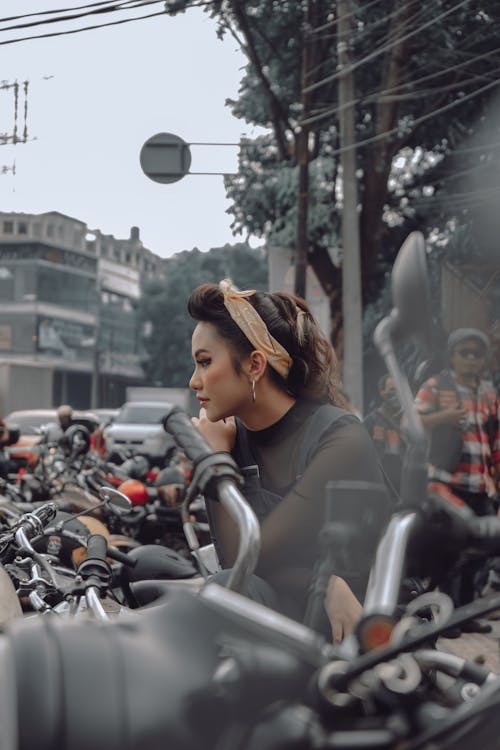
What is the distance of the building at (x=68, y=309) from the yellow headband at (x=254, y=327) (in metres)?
57.9

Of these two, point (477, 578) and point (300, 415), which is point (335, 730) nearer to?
point (300, 415)

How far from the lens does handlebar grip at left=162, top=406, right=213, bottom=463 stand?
5.76 feet

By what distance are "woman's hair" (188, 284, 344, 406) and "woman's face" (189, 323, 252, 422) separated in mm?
133

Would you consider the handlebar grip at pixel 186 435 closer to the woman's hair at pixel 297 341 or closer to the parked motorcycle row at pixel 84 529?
the parked motorcycle row at pixel 84 529

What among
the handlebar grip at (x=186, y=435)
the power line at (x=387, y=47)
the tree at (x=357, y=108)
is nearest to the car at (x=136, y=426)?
the tree at (x=357, y=108)

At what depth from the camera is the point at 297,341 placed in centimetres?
296

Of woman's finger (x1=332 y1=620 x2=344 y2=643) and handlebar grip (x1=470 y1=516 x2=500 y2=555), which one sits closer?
handlebar grip (x1=470 y1=516 x2=500 y2=555)

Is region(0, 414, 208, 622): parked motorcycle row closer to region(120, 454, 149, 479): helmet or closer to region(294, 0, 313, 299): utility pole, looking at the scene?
region(120, 454, 149, 479): helmet

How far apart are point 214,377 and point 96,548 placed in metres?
0.86

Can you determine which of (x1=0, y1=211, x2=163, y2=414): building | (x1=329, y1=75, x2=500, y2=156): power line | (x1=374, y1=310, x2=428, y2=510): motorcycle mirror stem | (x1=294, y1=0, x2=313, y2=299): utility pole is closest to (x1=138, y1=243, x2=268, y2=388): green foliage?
(x1=0, y1=211, x2=163, y2=414): building

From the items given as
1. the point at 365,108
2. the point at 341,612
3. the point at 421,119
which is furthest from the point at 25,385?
the point at 341,612

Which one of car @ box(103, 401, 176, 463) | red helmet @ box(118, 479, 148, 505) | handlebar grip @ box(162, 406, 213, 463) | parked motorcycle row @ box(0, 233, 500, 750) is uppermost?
handlebar grip @ box(162, 406, 213, 463)

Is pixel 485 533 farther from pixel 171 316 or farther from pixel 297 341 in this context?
pixel 171 316

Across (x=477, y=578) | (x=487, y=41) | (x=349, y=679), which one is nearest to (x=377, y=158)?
(x=487, y=41)
